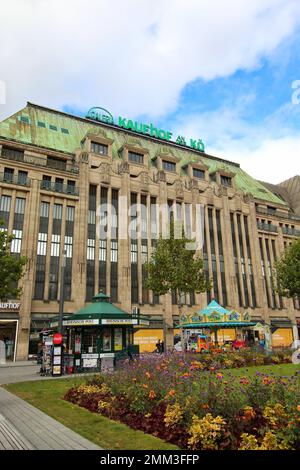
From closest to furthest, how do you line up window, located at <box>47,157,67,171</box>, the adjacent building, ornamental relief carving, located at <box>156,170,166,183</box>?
1. the adjacent building
2. window, located at <box>47,157,67,171</box>
3. ornamental relief carving, located at <box>156,170,166,183</box>

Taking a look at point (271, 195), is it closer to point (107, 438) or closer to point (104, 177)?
point (104, 177)

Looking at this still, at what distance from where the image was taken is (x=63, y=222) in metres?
42.0

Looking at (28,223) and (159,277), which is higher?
(28,223)

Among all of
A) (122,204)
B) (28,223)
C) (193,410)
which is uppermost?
(122,204)

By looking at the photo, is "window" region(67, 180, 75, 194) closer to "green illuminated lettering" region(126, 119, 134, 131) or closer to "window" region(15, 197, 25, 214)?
"window" region(15, 197, 25, 214)

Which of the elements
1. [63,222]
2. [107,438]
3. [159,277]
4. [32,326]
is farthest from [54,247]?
[107,438]

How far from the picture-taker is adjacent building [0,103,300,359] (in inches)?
1539

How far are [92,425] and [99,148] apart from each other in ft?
144

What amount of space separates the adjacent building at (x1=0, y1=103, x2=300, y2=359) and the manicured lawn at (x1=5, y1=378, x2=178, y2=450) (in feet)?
72.1

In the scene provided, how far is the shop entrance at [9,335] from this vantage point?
35.8 meters

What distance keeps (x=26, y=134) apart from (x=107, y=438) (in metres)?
44.6

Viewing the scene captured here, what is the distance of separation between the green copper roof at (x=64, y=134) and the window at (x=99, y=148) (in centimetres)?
188

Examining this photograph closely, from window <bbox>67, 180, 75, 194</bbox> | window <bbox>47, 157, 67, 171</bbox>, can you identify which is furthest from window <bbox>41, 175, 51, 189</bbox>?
window <bbox>67, 180, 75, 194</bbox>

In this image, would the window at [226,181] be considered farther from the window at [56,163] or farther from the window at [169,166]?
the window at [56,163]
